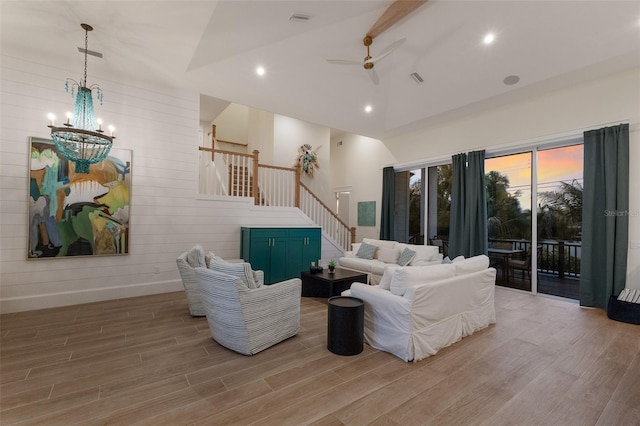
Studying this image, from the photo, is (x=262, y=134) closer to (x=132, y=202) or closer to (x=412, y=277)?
(x=132, y=202)

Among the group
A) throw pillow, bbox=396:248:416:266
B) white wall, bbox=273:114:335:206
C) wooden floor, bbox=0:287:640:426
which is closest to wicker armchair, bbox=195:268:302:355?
wooden floor, bbox=0:287:640:426

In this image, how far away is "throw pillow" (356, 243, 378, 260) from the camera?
606 centimetres

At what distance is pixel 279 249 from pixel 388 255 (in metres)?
2.25

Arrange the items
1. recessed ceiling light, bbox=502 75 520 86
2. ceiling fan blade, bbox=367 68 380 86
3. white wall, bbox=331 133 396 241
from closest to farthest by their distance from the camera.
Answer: recessed ceiling light, bbox=502 75 520 86, ceiling fan blade, bbox=367 68 380 86, white wall, bbox=331 133 396 241

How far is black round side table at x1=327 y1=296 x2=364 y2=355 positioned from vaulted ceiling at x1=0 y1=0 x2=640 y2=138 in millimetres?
3670

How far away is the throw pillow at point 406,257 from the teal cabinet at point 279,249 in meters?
1.87

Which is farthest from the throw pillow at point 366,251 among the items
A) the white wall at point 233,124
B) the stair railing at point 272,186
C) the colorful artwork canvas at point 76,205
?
the white wall at point 233,124

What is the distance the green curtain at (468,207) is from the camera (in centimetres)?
588

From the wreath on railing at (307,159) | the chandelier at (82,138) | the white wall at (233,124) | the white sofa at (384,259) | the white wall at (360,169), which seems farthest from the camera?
the white wall at (233,124)

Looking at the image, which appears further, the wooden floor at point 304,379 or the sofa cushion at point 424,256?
the sofa cushion at point 424,256

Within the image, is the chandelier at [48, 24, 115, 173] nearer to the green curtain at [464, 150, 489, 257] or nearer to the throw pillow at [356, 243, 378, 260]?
the throw pillow at [356, 243, 378, 260]

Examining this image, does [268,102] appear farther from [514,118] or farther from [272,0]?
[514,118]

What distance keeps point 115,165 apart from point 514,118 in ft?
24.1

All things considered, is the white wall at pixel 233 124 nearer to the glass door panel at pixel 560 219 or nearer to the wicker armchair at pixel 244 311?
the wicker armchair at pixel 244 311
